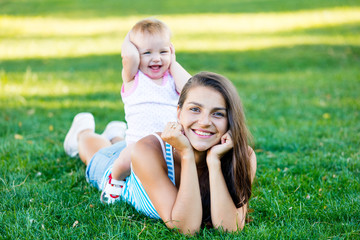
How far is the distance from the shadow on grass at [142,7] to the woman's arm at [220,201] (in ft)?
59.8

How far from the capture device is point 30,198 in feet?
12.4

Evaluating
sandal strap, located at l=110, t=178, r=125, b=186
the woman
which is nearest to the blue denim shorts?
sandal strap, located at l=110, t=178, r=125, b=186

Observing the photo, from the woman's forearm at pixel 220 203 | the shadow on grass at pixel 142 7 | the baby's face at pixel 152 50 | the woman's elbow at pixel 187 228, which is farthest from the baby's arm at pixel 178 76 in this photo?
the shadow on grass at pixel 142 7

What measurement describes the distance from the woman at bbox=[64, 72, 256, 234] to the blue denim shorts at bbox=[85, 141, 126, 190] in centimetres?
105

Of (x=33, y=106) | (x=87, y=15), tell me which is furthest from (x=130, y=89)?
(x=87, y=15)

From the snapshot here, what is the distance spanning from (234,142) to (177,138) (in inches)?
16.0

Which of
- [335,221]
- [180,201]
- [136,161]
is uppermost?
[136,161]

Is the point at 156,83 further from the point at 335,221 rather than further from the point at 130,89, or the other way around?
the point at 335,221

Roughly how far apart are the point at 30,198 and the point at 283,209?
2163mm

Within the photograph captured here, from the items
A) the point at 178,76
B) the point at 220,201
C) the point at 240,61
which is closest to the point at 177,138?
the point at 220,201

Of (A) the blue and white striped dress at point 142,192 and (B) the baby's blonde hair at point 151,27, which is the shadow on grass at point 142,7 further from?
(A) the blue and white striped dress at point 142,192

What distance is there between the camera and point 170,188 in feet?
10.3

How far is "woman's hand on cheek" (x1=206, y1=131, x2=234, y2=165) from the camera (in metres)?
3.08

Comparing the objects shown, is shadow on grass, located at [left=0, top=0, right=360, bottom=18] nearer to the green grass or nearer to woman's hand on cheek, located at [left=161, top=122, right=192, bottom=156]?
the green grass
